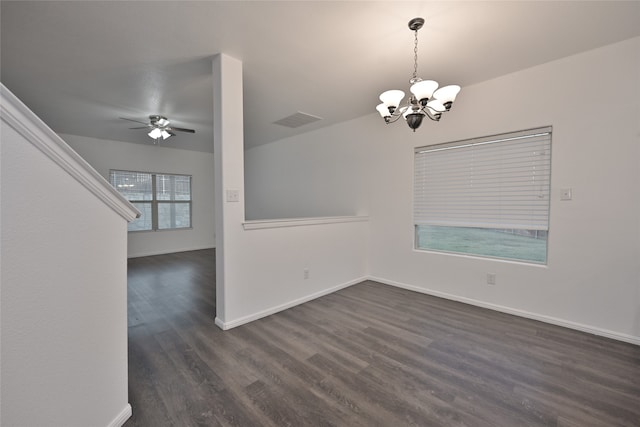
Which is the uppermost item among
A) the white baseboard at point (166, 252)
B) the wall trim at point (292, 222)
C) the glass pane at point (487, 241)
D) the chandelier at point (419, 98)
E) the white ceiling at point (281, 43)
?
the white ceiling at point (281, 43)

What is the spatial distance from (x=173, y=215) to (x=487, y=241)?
21.6 ft

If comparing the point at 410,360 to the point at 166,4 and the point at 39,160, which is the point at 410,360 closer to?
the point at 39,160

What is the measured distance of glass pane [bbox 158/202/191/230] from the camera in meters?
6.42

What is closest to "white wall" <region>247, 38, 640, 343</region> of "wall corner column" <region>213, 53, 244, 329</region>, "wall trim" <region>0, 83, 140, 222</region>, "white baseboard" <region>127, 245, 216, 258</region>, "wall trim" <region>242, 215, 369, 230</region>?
"wall trim" <region>242, 215, 369, 230</region>

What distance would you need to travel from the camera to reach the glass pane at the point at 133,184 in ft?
19.1

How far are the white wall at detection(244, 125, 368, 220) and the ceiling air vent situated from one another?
15.9 inches

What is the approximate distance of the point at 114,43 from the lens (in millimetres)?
2271

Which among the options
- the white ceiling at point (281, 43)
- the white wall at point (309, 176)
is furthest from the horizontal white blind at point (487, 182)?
the white wall at point (309, 176)

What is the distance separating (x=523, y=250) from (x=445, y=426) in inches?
86.9

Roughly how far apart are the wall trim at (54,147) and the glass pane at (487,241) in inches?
129

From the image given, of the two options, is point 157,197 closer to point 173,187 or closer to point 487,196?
point 173,187

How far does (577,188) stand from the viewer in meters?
2.49

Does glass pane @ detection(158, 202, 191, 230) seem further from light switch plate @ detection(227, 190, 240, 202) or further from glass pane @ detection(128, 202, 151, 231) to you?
light switch plate @ detection(227, 190, 240, 202)

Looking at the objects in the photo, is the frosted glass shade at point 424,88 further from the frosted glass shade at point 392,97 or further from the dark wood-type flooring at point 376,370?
the dark wood-type flooring at point 376,370
